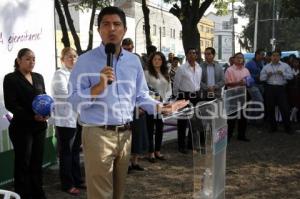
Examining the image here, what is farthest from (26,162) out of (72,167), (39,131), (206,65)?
(206,65)

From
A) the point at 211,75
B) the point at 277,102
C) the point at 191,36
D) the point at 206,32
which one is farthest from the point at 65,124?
the point at 206,32

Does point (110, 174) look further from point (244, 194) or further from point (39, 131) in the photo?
point (244, 194)

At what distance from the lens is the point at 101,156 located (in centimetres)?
324

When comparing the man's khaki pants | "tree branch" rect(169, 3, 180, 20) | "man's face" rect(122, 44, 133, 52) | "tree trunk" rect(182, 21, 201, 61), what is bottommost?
the man's khaki pants

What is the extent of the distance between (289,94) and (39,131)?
7.12 meters

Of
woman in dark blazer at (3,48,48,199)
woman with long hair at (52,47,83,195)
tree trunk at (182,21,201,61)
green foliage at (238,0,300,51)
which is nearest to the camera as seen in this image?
woman in dark blazer at (3,48,48,199)

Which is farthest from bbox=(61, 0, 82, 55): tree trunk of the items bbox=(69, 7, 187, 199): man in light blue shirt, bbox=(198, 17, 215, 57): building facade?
bbox=(198, 17, 215, 57): building facade

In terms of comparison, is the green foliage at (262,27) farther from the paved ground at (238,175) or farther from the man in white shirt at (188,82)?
the man in white shirt at (188,82)

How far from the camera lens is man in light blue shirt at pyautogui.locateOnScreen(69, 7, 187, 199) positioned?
320cm

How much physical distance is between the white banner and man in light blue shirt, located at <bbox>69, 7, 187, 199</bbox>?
8.71 feet

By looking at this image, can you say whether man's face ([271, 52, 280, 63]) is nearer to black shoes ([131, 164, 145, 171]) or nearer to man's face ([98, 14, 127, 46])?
black shoes ([131, 164, 145, 171])

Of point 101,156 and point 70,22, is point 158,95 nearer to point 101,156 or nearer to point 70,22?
point 101,156

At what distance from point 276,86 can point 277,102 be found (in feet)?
1.30

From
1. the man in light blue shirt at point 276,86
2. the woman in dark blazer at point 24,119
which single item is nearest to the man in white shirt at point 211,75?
the man in light blue shirt at point 276,86
